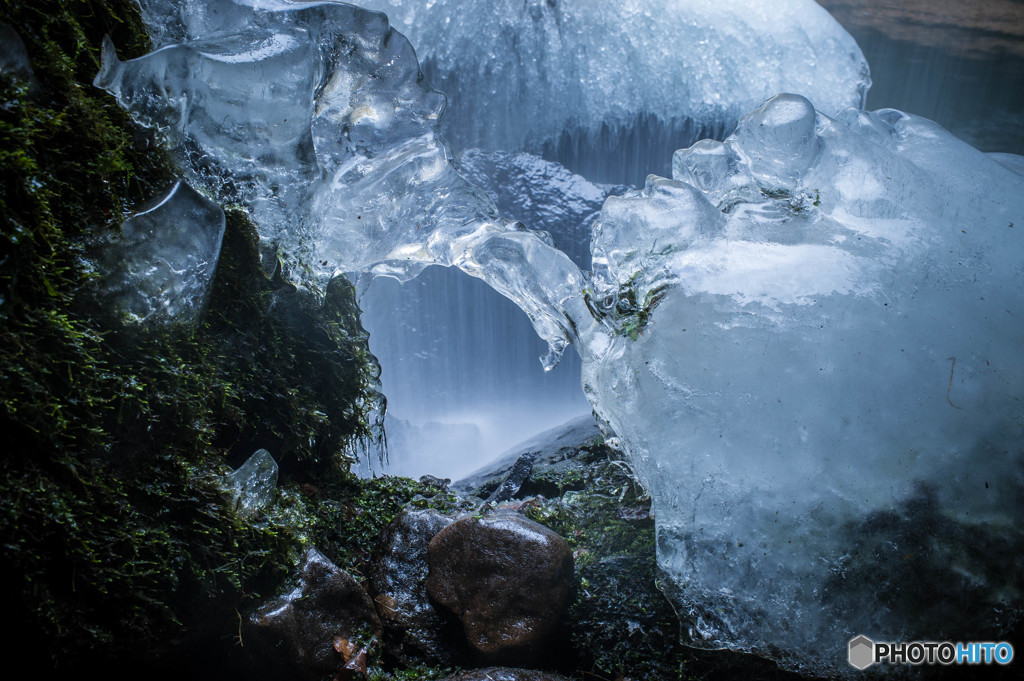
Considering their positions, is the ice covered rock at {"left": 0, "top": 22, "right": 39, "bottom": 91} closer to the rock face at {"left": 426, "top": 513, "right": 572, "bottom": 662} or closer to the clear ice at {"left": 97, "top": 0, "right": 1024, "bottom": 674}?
the clear ice at {"left": 97, "top": 0, "right": 1024, "bottom": 674}

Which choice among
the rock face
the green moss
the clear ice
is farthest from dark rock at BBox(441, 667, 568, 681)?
the green moss

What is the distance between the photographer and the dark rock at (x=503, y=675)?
91.2 inches

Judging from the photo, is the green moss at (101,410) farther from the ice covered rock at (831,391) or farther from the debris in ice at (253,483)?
the ice covered rock at (831,391)

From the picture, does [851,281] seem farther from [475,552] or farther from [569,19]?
[569,19]

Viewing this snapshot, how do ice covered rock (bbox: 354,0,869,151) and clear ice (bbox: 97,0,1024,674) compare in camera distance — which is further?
ice covered rock (bbox: 354,0,869,151)

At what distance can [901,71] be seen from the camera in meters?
8.88

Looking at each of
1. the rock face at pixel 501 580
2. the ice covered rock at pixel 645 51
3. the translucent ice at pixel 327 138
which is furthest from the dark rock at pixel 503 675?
the ice covered rock at pixel 645 51

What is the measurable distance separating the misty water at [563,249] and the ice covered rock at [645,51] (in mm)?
455

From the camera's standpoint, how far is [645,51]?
8297 millimetres

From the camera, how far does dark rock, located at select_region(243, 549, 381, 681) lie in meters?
2.34

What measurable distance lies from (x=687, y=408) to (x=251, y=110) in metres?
2.59

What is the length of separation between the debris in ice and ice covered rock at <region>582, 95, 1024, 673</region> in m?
1.92

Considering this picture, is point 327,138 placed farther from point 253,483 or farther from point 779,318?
point 779,318

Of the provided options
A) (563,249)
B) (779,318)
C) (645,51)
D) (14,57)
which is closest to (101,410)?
(14,57)
